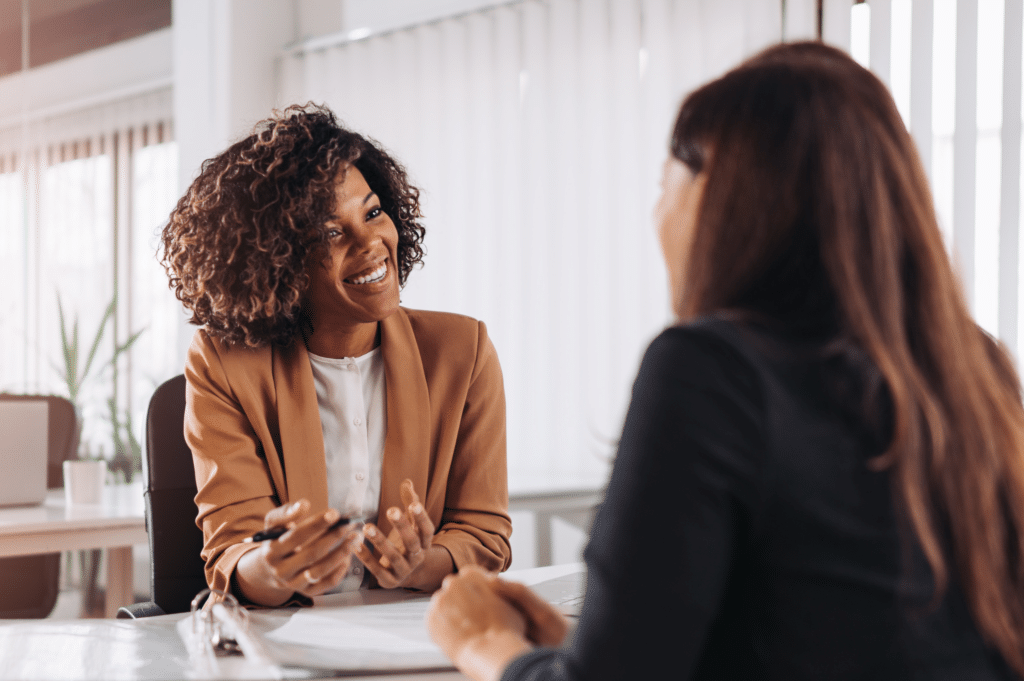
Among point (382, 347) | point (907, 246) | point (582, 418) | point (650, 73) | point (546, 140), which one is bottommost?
point (582, 418)

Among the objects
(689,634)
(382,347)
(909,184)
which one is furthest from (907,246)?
(382,347)

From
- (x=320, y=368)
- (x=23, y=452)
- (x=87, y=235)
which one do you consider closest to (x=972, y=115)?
(x=320, y=368)

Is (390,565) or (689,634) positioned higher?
(689,634)

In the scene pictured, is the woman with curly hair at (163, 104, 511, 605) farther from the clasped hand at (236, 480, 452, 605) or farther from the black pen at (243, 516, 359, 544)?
the black pen at (243, 516, 359, 544)

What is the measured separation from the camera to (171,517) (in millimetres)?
1549

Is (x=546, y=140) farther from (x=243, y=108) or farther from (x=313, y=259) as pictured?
(x=313, y=259)

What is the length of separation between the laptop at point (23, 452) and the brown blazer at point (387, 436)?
1.26m

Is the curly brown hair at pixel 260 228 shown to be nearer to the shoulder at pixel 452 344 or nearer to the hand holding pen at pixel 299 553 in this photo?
the shoulder at pixel 452 344

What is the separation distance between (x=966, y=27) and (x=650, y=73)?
3.62 ft

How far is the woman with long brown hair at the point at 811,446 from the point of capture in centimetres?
59

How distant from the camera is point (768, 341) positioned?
62cm

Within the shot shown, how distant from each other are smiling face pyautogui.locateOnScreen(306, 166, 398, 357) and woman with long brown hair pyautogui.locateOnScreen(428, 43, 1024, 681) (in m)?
0.94

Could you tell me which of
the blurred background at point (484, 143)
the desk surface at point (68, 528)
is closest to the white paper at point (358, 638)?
the desk surface at point (68, 528)

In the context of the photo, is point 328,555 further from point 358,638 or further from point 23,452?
point 23,452
